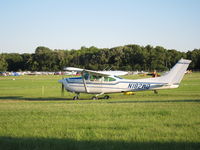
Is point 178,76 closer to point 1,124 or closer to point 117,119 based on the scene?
point 117,119

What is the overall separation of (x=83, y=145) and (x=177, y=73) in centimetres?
1505

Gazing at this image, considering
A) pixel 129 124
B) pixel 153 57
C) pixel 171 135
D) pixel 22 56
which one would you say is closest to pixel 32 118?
pixel 129 124

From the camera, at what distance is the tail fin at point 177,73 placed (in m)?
19.5

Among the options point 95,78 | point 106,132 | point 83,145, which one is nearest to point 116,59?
point 95,78

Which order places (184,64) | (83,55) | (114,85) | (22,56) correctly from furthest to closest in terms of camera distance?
(22,56)
(83,55)
(114,85)
(184,64)

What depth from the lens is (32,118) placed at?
30.4ft

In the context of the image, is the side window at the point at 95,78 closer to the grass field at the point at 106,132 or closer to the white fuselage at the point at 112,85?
the white fuselage at the point at 112,85

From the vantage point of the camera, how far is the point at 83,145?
19.2 feet

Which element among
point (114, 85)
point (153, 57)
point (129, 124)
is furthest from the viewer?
point (153, 57)

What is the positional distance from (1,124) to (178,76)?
1408 cm

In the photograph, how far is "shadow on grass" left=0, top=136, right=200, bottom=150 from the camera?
18.4ft

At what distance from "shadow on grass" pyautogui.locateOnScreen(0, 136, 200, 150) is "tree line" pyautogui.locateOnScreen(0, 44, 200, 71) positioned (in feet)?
340

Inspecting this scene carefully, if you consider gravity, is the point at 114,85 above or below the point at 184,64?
below

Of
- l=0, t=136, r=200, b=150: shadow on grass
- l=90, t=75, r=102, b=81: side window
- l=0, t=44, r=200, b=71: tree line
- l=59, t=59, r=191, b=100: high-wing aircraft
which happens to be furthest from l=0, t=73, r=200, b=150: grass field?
l=0, t=44, r=200, b=71: tree line
